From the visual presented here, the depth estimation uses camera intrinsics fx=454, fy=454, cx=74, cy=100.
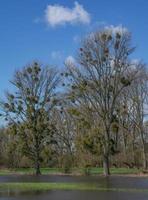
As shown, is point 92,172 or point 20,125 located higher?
point 20,125

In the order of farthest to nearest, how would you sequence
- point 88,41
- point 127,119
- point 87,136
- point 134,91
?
point 127,119 < point 134,91 < point 87,136 < point 88,41

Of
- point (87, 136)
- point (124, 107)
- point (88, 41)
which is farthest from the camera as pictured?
point (124, 107)

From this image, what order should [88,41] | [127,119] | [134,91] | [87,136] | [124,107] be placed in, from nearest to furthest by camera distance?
1. [88,41]
2. [87,136]
3. [124,107]
4. [134,91]
5. [127,119]

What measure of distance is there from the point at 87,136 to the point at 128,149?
59.5ft

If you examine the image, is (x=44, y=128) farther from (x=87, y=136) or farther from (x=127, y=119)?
(x=127, y=119)

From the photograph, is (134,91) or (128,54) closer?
(128,54)

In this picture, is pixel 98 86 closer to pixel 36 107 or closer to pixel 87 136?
pixel 87 136

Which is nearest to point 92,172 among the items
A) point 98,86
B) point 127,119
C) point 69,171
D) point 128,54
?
point 69,171

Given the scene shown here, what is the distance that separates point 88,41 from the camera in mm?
56719

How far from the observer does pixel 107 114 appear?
194ft

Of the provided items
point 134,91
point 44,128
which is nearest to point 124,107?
point 134,91

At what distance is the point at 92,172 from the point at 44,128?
12812mm

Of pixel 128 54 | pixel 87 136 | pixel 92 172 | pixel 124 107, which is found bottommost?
pixel 92 172

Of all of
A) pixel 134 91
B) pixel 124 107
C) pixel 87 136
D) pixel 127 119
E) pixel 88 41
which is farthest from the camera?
pixel 127 119
